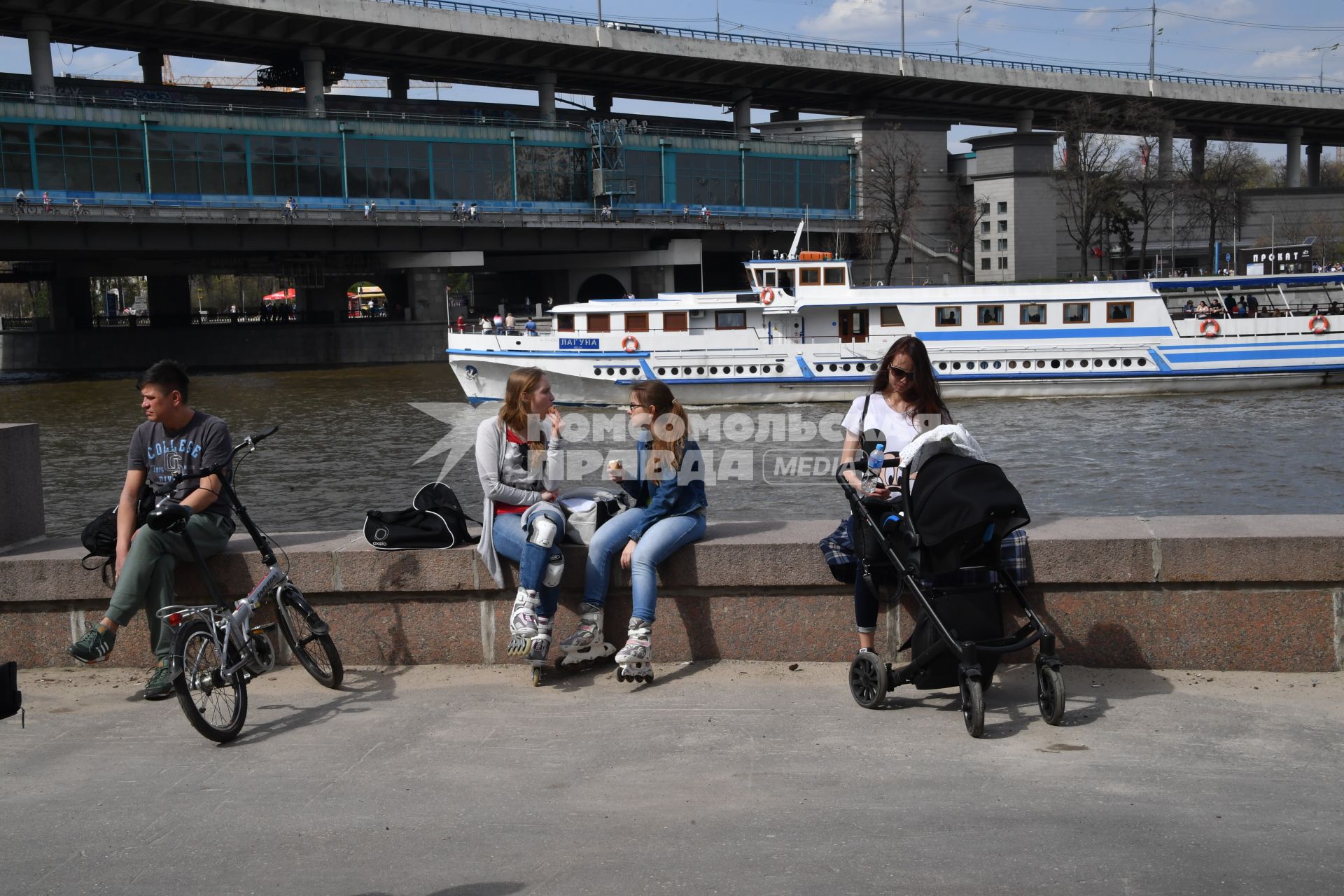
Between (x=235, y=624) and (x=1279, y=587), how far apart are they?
4.77 meters

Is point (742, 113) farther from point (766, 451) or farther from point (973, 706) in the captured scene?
point (973, 706)

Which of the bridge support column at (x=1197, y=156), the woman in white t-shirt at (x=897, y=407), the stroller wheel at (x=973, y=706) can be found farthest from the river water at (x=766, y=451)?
the bridge support column at (x=1197, y=156)

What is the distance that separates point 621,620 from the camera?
6.77 m

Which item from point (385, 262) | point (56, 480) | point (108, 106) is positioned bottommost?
point (56, 480)

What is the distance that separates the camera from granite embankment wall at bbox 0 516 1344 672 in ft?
20.5

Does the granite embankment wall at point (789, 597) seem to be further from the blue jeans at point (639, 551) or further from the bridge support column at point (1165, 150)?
the bridge support column at point (1165, 150)

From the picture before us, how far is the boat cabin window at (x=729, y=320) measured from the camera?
119 feet

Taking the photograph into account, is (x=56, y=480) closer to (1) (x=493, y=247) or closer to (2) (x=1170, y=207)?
(1) (x=493, y=247)

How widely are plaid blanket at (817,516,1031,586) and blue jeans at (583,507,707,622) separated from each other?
0.69m

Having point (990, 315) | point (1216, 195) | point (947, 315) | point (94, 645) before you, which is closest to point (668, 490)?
point (94, 645)

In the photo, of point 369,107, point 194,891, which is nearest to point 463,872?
point 194,891

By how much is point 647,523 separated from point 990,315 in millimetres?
31454

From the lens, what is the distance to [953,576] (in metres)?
5.84

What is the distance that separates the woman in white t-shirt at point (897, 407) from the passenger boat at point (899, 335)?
95.5ft
